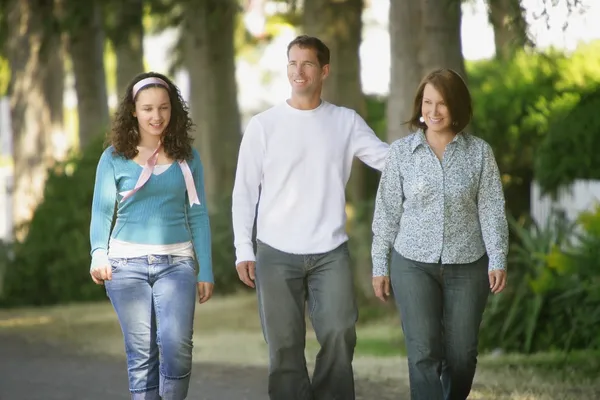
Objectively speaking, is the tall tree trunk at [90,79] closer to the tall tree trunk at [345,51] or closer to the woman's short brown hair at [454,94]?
the tall tree trunk at [345,51]

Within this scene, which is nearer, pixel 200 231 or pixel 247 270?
pixel 200 231

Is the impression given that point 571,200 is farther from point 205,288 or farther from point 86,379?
point 205,288

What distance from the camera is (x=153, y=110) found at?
6.43m

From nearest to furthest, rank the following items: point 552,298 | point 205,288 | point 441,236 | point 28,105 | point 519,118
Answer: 1. point 441,236
2. point 205,288
3. point 552,298
4. point 519,118
5. point 28,105

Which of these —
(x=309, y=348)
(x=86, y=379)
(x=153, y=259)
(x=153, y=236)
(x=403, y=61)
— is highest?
(x=403, y=61)

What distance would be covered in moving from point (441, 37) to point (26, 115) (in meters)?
11.7

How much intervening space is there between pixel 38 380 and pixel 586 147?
5257 millimetres

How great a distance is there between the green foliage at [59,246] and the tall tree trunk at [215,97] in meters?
1.44

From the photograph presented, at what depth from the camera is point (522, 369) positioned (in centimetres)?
950

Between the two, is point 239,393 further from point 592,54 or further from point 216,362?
point 592,54

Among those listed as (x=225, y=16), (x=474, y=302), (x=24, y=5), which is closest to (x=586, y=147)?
(x=474, y=302)

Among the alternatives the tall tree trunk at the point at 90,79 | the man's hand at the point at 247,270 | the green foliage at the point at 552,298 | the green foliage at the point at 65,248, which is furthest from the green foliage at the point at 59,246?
the man's hand at the point at 247,270

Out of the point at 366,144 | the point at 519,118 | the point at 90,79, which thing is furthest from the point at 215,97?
the point at 366,144

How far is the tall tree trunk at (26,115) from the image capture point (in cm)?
2108
